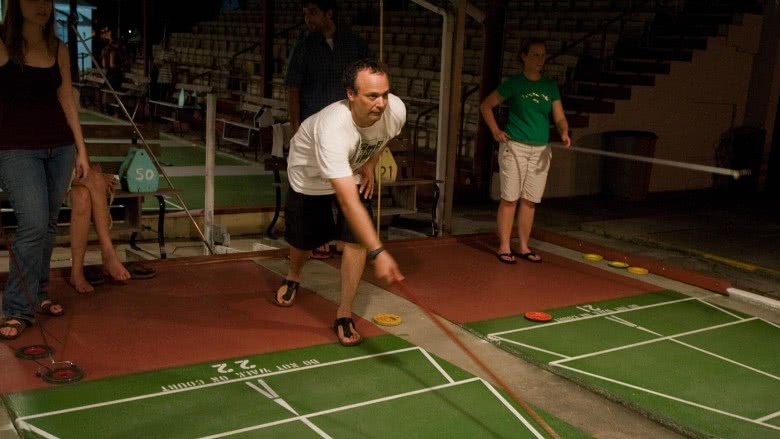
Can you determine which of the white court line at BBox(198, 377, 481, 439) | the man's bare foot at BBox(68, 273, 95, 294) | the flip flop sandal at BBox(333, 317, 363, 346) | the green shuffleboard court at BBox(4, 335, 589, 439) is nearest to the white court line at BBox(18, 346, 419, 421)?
the green shuffleboard court at BBox(4, 335, 589, 439)

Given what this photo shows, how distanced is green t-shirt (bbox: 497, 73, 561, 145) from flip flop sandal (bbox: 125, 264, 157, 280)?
112 inches

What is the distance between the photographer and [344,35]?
5.82 m

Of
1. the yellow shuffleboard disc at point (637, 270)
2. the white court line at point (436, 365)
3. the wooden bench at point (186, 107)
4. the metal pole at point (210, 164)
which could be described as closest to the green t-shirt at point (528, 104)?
the yellow shuffleboard disc at point (637, 270)

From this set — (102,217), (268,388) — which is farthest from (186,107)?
(268,388)

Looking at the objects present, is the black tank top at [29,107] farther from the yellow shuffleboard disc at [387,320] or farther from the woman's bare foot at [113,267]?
the yellow shuffleboard disc at [387,320]

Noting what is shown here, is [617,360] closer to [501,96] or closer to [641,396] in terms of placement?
[641,396]

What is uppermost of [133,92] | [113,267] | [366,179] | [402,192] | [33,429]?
[366,179]

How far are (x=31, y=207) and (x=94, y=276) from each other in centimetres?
129

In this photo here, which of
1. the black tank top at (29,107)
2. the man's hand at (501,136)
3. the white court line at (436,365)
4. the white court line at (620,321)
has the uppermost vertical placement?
the black tank top at (29,107)

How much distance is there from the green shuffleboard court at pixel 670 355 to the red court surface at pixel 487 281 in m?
0.22

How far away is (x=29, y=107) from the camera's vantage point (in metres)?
4.13

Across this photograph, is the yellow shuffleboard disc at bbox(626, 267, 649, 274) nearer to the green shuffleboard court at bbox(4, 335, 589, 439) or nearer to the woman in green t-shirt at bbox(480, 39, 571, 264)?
the woman in green t-shirt at bbox(480, 39, 571, 264)

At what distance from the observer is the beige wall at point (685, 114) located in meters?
10.9

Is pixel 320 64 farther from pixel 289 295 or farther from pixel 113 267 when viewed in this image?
pixel 113 267
